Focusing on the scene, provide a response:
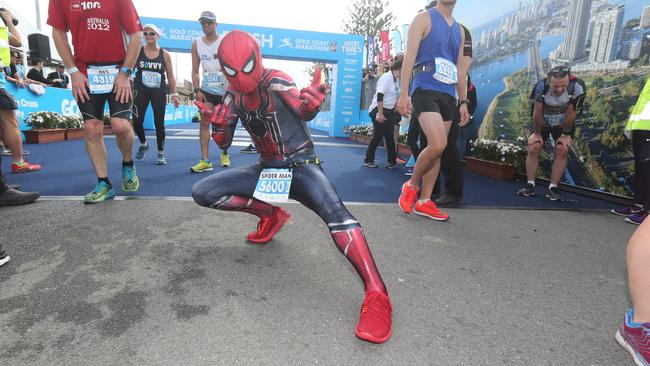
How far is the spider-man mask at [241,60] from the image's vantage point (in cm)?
174

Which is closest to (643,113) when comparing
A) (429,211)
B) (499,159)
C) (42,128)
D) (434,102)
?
(434,102)

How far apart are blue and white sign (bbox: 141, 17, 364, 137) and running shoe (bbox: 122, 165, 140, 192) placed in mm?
10346

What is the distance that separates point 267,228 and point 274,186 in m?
0.69

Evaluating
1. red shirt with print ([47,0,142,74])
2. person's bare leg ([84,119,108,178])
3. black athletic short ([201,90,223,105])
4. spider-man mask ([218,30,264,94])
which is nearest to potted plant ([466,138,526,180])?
black athletic short ([201,90,223,105])

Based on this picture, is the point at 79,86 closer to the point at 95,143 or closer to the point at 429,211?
the point at 95,143

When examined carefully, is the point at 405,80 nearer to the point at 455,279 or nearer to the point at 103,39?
the point at 455,279

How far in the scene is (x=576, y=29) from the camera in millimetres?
5223

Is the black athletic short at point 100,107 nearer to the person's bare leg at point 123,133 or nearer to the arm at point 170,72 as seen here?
the person's bare leg at point 123,133

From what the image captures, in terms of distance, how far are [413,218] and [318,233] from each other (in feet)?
3.28

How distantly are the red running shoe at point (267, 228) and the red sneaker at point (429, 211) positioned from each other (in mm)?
1455

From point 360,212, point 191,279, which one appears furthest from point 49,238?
point 360,212

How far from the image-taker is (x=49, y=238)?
92.4 inches

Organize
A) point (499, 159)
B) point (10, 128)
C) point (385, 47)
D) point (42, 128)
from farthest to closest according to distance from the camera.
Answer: point (385, 47) < point (42, 128) < point (499, 159) < point (10, 128)

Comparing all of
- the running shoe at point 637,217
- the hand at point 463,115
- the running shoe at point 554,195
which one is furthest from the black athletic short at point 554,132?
the hand at point 463,115
